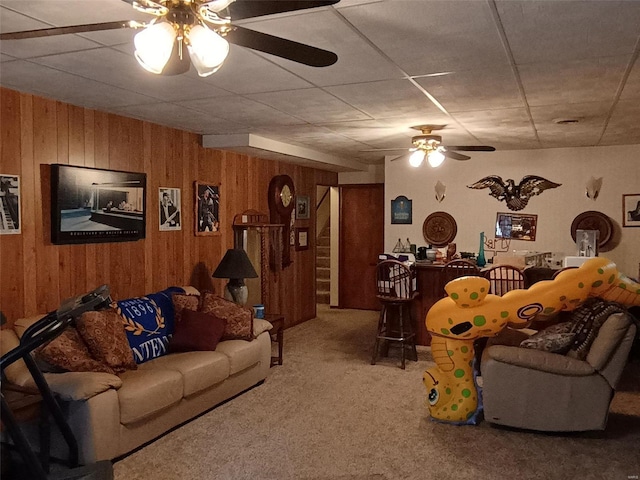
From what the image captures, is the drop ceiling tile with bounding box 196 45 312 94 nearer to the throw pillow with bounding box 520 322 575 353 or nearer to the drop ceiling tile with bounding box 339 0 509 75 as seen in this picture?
the drop ceiling tile with bounding box 339 0 509 75

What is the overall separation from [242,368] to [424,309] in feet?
7.98

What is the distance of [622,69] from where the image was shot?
9.91ft

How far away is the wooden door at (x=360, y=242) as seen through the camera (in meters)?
8.55

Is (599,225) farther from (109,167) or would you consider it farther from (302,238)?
(109,167)

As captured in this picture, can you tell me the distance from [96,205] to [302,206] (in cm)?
378

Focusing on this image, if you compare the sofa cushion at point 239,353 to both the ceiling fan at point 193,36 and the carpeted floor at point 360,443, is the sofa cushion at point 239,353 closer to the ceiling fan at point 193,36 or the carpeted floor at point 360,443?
the carpeted floor at point 360,443

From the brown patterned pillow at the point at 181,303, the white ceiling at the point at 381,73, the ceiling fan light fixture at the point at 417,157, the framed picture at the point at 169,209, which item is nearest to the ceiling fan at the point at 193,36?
the white ceiling at the point at 381,73

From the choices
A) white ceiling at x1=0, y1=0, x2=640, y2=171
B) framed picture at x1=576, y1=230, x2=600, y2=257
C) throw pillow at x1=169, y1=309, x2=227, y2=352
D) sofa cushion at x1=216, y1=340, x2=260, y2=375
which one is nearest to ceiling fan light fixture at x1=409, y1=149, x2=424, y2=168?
white ceiling at x1=0, y1=0, x2=640, y2=171

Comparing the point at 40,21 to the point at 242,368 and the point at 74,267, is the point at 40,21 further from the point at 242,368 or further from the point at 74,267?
the point at 242,368

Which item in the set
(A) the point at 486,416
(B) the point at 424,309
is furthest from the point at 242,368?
(B) the point at 424,309

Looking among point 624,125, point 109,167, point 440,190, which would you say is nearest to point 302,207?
point 440,190

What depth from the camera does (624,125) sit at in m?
4.85

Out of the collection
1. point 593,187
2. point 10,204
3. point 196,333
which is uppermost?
point 593,187

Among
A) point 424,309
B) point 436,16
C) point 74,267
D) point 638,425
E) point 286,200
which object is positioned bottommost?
point 638,425
